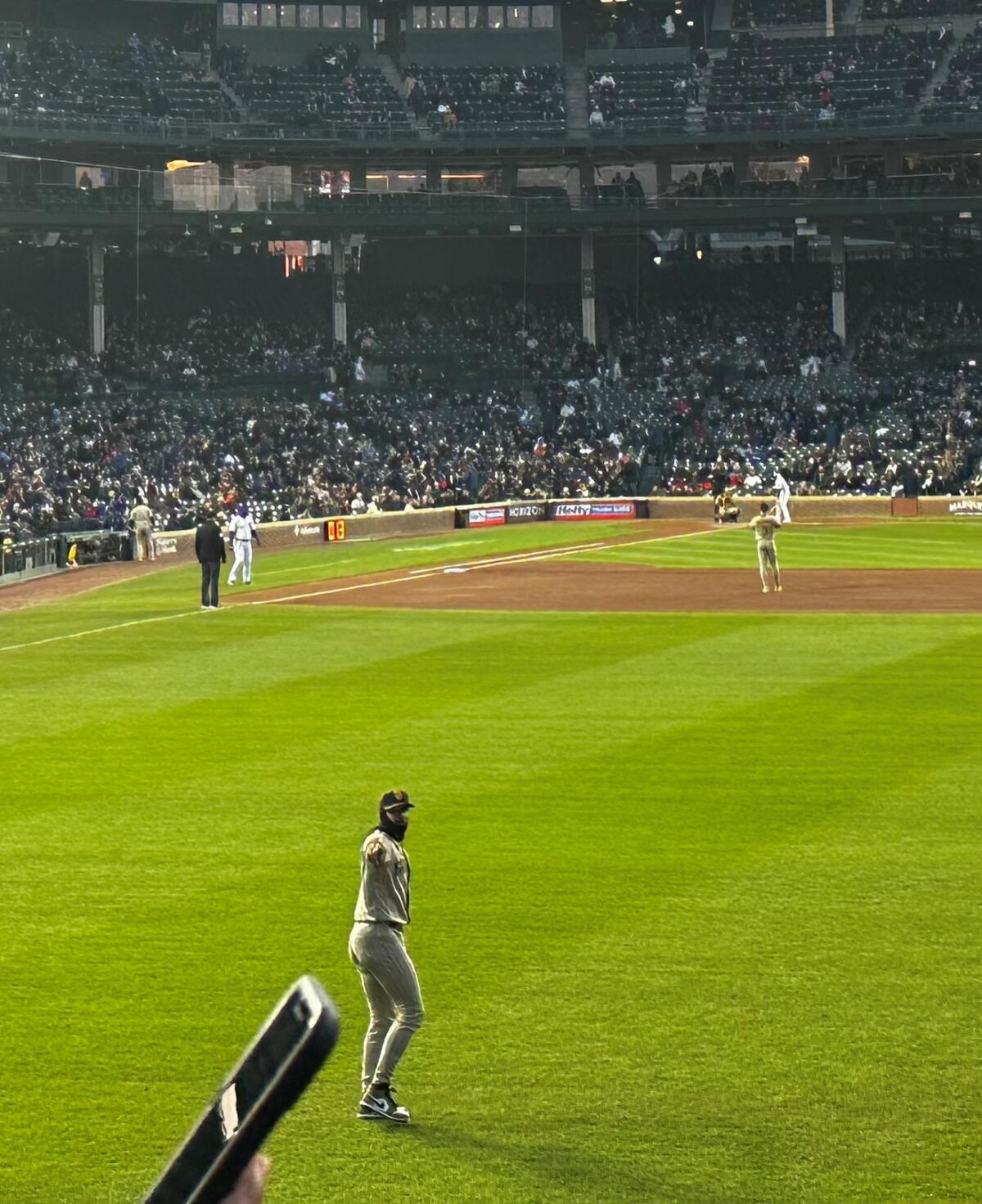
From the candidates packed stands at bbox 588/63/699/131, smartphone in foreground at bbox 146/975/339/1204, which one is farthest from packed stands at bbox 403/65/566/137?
smartphone in foreground at bbox 146/975/339/1204

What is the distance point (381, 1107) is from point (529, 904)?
4763 millimetres

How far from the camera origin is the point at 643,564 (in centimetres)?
4750

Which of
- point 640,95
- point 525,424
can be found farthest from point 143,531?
point 640,95

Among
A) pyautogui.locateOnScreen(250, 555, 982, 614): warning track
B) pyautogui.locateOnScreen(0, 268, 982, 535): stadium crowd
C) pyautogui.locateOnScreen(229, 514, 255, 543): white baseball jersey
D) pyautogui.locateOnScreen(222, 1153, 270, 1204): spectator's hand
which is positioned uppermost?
pyautogui.locateOnScreen(0, 268, 982, 535): stadium crowd

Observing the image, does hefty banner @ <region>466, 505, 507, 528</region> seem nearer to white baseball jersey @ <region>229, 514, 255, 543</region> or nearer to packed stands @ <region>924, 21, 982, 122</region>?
white baseball jersey @ <region>229, 514, 255, 543</region>

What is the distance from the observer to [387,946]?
10750 millimetres

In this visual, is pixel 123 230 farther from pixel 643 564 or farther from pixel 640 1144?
pixel 640 1144

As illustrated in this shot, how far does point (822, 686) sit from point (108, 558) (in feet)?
93.5

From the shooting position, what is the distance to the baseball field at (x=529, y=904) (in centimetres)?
1048

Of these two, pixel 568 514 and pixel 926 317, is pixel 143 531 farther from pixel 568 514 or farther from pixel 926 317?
pixel 926 317

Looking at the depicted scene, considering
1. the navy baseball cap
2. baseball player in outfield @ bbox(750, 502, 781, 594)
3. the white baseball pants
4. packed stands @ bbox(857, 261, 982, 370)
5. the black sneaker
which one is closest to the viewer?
the navy baseball cap

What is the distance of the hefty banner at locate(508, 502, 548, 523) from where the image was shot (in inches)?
2485

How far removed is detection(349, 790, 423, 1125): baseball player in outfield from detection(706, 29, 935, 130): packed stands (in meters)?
66.7

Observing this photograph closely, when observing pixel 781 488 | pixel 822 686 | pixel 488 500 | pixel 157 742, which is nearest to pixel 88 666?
pixel 157 742
